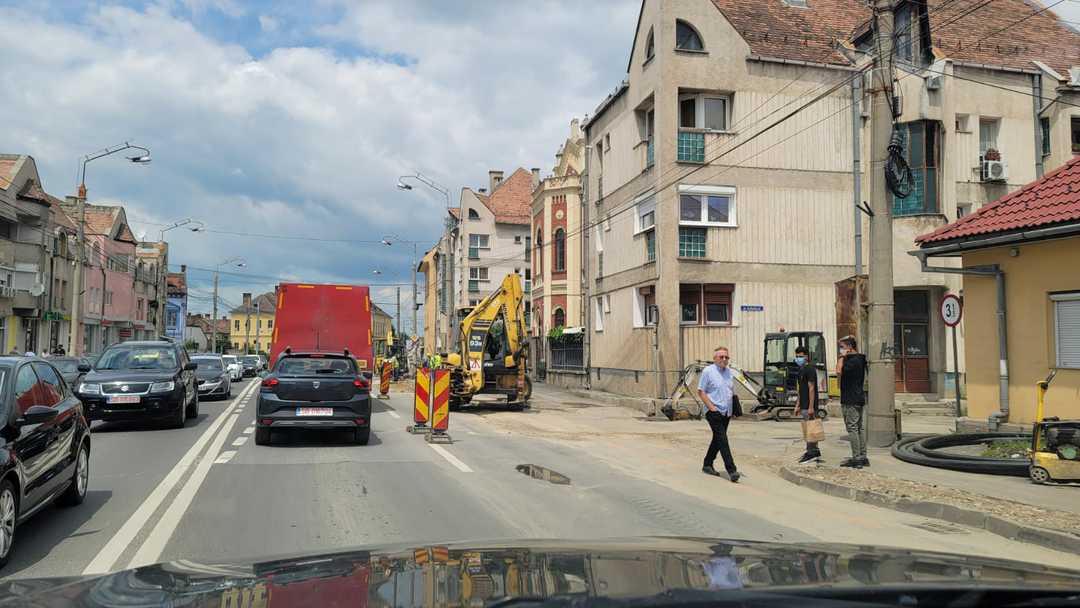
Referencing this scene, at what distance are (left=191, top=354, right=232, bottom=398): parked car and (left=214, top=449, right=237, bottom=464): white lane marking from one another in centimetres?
1370

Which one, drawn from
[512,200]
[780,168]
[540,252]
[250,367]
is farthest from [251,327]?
[780,168]

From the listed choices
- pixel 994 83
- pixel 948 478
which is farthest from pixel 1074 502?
pixel 994 83

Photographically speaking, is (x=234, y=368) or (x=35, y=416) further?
(x=234, y=368)

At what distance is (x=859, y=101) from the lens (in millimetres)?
25172

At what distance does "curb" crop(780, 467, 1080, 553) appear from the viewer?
7066mm

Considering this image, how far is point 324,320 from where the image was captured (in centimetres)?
2167

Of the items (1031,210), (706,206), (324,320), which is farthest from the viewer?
(706,206)

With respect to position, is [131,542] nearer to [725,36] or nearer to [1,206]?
[725,36]

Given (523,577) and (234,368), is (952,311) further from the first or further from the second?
(234,368)

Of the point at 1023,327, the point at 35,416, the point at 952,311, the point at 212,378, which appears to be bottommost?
the point at 212,378

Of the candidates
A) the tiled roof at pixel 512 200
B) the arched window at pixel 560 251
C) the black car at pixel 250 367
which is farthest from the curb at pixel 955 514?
the tiled roof at pixel 512 200

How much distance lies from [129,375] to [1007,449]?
1531 cm

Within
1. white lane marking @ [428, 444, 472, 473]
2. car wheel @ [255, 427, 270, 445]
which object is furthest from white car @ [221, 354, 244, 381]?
white lane marking @ [428, 444, 472, 473]

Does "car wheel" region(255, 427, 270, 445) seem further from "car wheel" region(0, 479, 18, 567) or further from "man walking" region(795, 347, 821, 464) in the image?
"man walking" region(795, 347, 821, 464)
